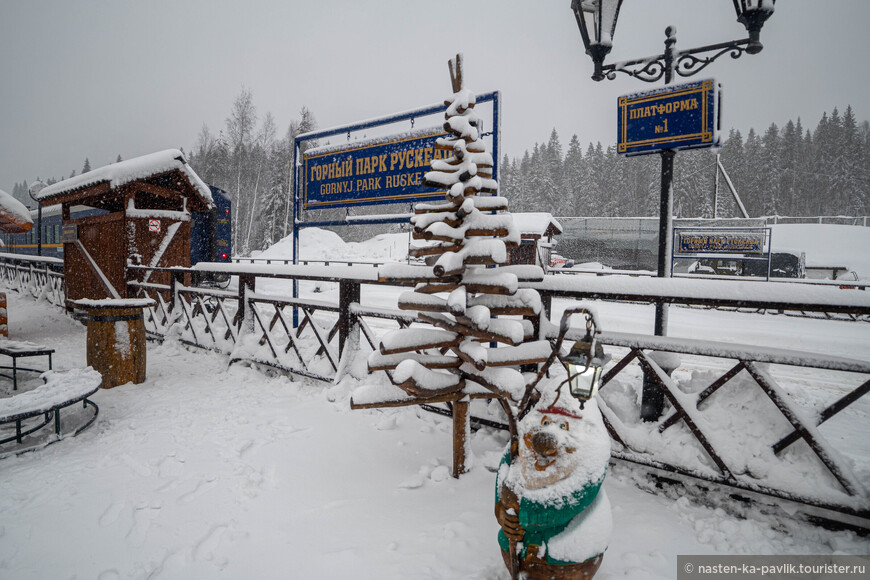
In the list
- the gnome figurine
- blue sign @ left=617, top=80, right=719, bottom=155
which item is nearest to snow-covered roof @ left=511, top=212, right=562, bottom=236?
blue sign @ left=617, top=80, right=719, bottom=155

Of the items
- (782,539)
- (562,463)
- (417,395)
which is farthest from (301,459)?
(782,539)

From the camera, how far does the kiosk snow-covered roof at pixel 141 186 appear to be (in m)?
8.27

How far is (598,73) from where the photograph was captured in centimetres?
413

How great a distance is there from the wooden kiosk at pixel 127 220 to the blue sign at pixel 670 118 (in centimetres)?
889

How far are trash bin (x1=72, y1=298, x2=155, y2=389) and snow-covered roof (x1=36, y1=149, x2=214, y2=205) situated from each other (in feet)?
13.3

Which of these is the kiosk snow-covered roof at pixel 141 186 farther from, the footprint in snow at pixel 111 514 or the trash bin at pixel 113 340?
the footprint in snow at pixel 111 514

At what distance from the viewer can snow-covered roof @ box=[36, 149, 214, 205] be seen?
8.14 meters

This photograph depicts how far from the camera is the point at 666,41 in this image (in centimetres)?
359

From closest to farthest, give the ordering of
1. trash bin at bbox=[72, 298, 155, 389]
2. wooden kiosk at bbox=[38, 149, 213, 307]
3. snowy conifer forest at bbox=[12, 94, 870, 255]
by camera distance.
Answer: trash bin at bbox=[72, 298, 155, 389], wooden kiosk at bbox=[38, 149, 213, 307], snowy conifer forest at bbox=[12, 94, 870, 255]

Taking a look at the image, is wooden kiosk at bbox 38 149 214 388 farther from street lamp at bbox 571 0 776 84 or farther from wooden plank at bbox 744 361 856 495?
wooden plank at bbox 744 361 856 495

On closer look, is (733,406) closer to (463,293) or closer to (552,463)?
(552,463)

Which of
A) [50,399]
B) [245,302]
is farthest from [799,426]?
[245,302]

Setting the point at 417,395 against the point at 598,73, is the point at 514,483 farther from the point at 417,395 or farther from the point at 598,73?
the point at 598,73

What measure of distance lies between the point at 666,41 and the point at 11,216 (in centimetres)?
1132
